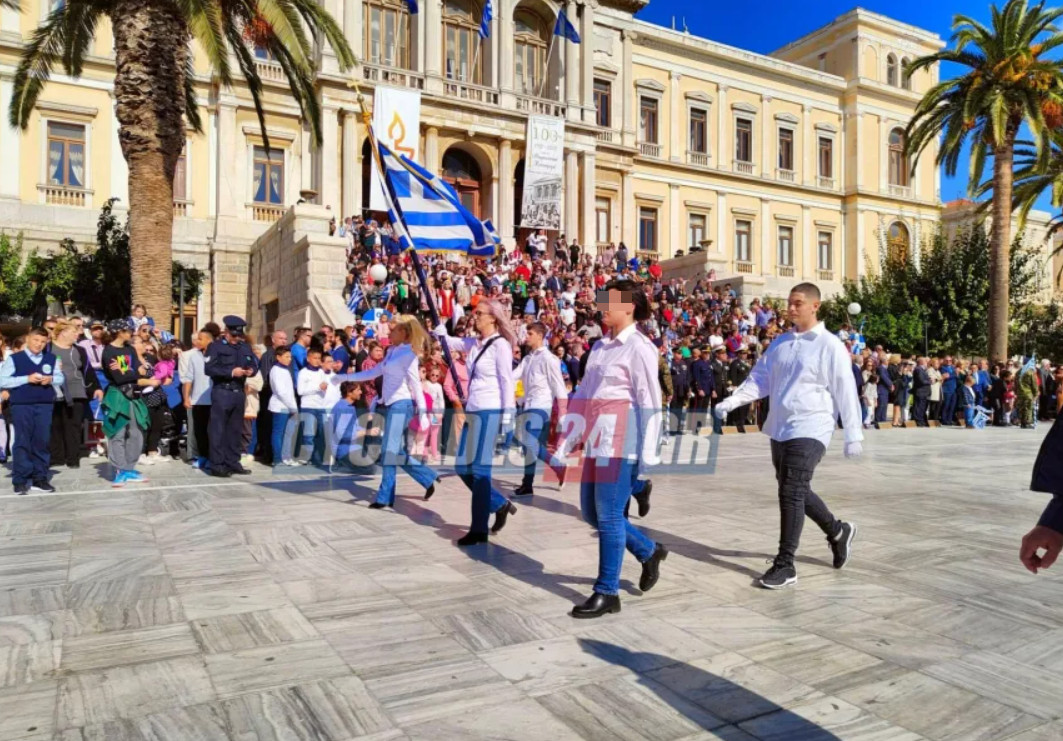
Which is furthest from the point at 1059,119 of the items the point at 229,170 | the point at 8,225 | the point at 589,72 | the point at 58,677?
the point at 8,225

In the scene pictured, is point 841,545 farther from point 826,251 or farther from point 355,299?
point 826,251

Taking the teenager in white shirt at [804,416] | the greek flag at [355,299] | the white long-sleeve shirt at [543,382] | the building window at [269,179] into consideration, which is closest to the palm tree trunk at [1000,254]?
the greek flag at [355,299]

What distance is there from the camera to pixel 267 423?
10539 mm

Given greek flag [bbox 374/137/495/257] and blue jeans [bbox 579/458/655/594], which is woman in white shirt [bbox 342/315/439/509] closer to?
greek flag [bbox 374/137/495/257]

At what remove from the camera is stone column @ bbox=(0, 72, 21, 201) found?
928 inches

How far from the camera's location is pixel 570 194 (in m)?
31.5

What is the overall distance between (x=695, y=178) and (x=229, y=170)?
21.9 meters

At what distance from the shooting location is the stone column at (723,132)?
129 feet

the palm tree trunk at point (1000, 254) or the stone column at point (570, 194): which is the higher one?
the stone column at point (570, 194)

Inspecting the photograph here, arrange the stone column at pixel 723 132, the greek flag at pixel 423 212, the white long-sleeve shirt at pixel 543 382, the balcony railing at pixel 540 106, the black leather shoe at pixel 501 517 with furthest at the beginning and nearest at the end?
the stone column at pixel 723 132, the balcony railing at pixel 540 106, the greek flag at pixel 423 212, the white long-sleeve shirt at pixel 543 382, the black leather shoe at pixel 501 517

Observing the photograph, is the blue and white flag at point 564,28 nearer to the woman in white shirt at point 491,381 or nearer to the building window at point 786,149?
the building window at point 786,149

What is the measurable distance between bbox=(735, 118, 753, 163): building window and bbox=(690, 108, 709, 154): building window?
1.97 metres

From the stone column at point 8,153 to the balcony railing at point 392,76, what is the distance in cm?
1047

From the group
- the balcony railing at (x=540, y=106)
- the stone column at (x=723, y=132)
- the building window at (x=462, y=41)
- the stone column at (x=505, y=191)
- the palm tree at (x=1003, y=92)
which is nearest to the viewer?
the palm tree at (x=1003, y=92)
